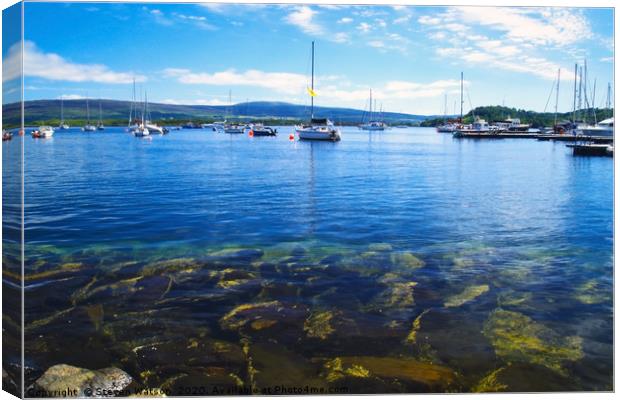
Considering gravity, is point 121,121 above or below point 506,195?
above

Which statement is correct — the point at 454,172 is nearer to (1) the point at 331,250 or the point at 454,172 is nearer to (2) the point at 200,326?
(1) the point at 331,250

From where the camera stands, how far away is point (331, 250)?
32.7 feet

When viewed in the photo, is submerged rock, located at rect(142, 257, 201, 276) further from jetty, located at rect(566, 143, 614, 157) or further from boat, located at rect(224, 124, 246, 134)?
boat, located at rect(224, 124, 246, 134)

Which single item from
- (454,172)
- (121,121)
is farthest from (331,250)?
(121,121)

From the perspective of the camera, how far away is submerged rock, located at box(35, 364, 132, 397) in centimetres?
488

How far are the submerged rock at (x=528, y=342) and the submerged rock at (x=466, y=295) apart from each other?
0.52m

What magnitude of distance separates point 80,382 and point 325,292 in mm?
3439

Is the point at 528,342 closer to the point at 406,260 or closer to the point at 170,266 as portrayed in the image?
the point at 406,260

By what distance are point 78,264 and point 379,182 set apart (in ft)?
47.4

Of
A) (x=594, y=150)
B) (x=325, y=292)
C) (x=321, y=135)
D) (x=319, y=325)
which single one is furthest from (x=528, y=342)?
(x=321, y=135)

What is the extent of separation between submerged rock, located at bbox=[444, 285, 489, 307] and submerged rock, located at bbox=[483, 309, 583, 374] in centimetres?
52

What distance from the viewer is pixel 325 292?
7512 millimetres

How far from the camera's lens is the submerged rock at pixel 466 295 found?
712 centimetres

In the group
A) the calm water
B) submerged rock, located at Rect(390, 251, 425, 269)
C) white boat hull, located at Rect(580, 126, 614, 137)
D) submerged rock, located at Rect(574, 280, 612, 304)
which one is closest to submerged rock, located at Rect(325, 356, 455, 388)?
the calm water
